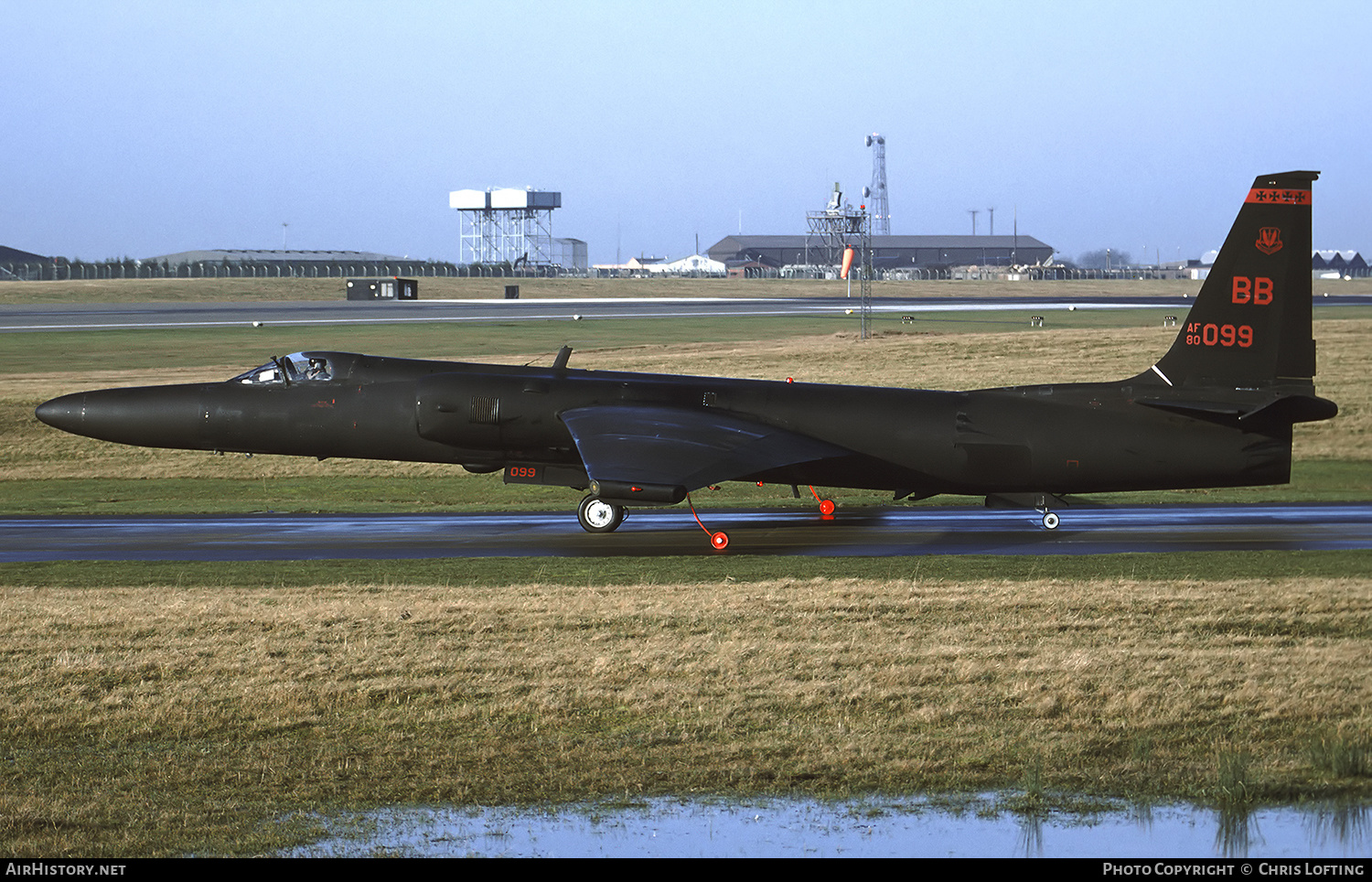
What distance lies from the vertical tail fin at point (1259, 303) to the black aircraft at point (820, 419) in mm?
23

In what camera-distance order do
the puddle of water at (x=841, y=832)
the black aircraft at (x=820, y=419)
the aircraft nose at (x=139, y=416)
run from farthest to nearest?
the aircraft nose at (x=139, y=416) → the black aircraft at (x=820, y=419) → the puddle of water at (x=841, y=832)

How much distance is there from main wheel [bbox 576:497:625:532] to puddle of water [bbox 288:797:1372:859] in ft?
48.8

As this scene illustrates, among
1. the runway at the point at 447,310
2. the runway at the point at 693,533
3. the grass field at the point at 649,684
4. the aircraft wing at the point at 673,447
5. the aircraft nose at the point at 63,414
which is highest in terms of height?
the runway at the point at 447,310

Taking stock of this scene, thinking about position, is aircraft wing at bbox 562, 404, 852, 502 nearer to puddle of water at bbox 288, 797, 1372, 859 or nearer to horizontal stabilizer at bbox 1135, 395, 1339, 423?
horizontal stabilizer at bbox 1135, 395, 1339, 423

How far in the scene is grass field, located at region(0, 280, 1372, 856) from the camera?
32.7 feet

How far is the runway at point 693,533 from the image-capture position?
22.3 m

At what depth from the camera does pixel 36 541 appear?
23672 millimetres

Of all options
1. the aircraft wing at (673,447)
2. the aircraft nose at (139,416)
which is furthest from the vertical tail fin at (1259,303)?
the aircraft nose at (139,416)

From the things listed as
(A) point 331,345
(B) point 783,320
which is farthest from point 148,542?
(B) point 783,320

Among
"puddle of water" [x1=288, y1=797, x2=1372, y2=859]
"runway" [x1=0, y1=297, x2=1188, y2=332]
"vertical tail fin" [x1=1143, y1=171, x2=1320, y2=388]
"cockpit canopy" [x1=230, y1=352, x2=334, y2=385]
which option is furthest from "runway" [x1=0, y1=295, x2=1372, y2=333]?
"puddle of water" [x1=288, y1=797, x2=1372, y2=859]

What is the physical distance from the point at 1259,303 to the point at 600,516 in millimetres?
12373

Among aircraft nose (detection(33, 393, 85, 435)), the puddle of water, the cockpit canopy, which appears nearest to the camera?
the puddle of water

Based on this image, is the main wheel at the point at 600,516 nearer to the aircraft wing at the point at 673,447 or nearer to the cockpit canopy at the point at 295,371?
the aircraft wing at the point at 673,447
